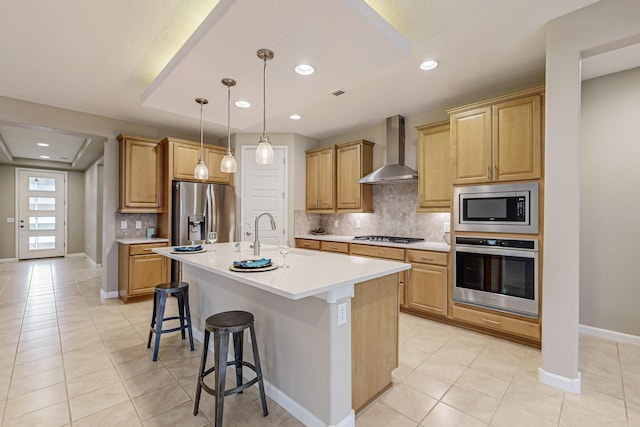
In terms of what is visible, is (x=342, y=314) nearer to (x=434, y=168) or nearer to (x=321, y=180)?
(x=434, y=168)

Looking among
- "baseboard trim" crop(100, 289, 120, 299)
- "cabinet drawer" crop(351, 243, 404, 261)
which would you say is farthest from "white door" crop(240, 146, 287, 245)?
"baseboard trim" crop(100, 289, 120, 299)

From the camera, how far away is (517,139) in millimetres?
2816

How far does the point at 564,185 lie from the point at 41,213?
1108 centimetres

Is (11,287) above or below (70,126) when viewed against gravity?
below

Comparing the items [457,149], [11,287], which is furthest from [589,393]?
[11,287]

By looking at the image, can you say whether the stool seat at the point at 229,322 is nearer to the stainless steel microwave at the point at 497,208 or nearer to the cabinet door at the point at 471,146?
the stainless steel microwave at the point at 497,208

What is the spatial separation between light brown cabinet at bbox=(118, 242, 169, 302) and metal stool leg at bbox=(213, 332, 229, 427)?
3.04 meters

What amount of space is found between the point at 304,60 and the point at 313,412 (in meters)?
2.44

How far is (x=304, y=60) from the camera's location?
2314 millimetres

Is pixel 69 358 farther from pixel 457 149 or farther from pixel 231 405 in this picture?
pixel 457 149

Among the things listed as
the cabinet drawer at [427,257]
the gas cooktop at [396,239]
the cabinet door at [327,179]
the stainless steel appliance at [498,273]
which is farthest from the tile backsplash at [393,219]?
the stainless steel appliance at [498,273]

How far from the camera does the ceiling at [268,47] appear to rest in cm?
196

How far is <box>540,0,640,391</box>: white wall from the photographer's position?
80.2 inches

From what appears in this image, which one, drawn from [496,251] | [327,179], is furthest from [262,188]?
[496,251]
